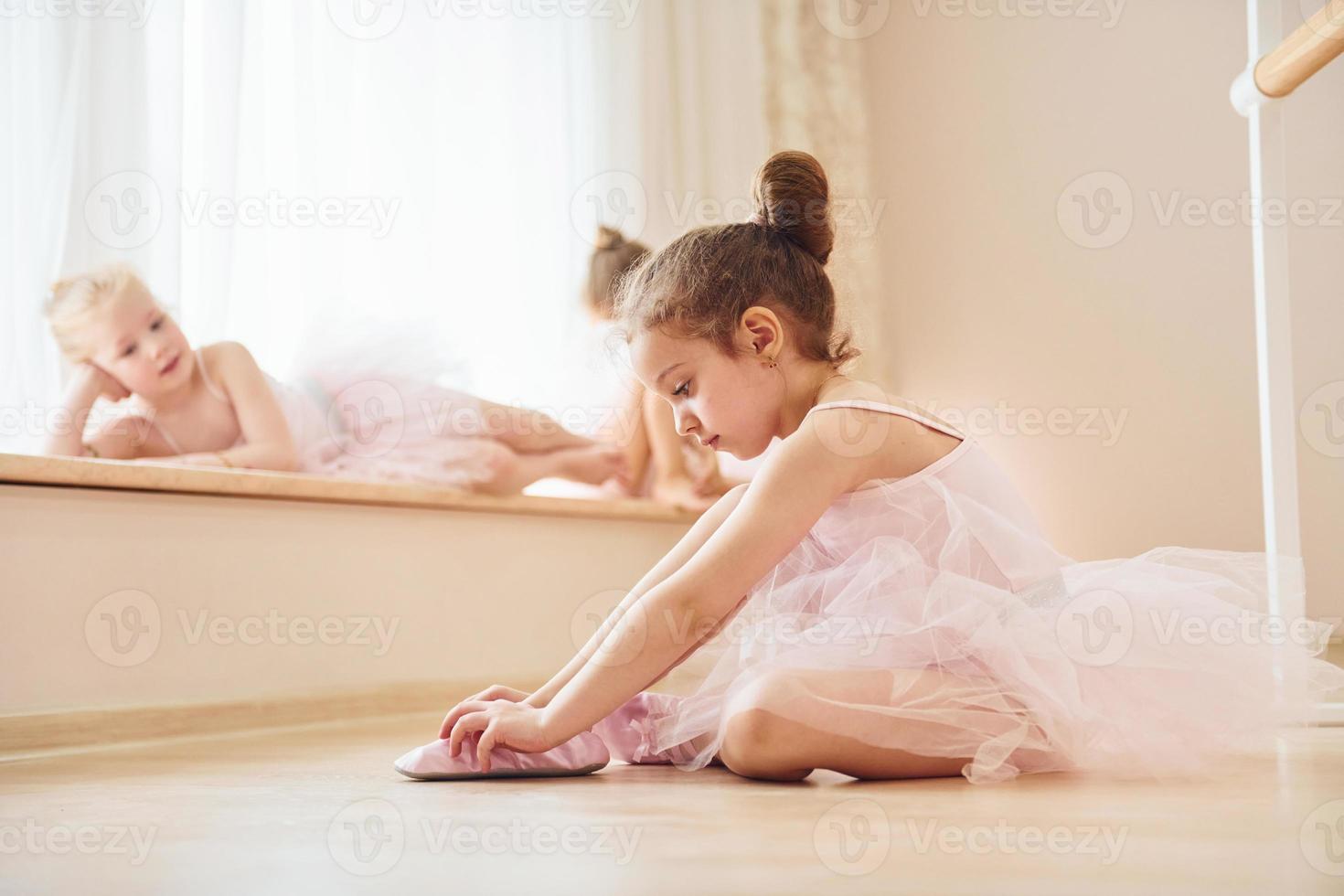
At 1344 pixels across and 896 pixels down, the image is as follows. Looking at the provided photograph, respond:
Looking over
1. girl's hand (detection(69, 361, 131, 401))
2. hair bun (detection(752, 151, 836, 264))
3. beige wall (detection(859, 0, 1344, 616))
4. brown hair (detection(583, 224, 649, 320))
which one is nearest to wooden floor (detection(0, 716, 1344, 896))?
hair bun (detection(752, 151, 836, 264))

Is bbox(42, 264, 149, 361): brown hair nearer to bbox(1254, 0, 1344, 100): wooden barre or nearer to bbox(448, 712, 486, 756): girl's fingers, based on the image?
bbox(448, 712, 486, 756): girl's fingers

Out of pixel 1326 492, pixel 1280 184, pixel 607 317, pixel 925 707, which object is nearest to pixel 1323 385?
pixel 1326 492

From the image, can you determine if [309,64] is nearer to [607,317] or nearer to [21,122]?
[21,122]

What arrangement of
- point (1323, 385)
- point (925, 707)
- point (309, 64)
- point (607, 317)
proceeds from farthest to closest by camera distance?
point (607, 317)
point (1323, 385)
point (309, 64)
point (925, 707)

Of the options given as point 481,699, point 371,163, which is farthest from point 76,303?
point 481,699

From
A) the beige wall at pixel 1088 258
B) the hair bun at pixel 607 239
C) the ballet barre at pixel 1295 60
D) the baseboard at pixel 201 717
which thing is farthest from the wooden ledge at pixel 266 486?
the ballet barre at pixel 1295 60

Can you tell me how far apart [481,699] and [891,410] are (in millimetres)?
459

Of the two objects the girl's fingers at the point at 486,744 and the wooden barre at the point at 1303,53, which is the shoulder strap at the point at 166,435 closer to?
the girl's fingers at the point at 486,744

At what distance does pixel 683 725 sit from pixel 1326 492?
166cm

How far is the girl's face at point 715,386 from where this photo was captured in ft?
3.71

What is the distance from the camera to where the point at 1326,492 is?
2.23 meters

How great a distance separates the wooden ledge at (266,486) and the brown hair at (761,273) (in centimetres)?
68

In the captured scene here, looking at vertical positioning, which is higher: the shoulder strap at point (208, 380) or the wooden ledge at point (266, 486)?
the shoulder strap at point (208, 380)

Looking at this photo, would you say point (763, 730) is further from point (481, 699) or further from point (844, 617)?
point (481, 699)
